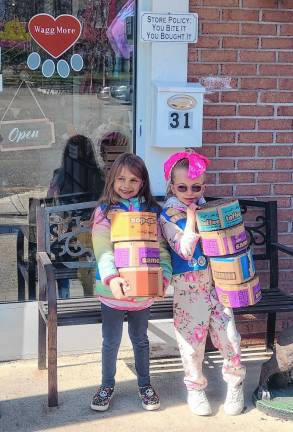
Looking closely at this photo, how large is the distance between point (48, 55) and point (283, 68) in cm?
136

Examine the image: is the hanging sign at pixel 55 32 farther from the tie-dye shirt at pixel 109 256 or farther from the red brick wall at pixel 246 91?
the tie-dye shirt at pixel 109 256

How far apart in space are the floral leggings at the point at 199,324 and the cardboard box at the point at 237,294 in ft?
0.27

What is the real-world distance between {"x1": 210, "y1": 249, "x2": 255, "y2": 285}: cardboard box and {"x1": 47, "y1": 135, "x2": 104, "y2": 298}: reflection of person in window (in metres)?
1.15

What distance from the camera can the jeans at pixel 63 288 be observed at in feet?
13.7

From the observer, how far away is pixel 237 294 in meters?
3.29

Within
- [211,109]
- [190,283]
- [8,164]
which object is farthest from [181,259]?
[8,164]

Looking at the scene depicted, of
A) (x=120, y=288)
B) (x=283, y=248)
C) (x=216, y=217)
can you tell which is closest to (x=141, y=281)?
(x=120, y=288)

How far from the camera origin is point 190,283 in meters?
3.38

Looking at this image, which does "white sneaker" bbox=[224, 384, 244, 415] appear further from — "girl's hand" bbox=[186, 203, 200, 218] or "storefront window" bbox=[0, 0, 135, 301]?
"storefront window" bbox=[0, 0, 135, 301]

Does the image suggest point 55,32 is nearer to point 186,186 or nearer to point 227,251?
point 186,186

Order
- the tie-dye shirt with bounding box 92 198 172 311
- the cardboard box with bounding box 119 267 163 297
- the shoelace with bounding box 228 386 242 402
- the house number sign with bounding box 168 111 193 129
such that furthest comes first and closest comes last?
1. the house number sign with bounding box 168 111 193 129
2. the shoelace with bounding box 228 386 242 402
3. the tie-dye shirt with bounding box 92 198 172 311
4. the cardboard box with bounding box 119 267 163 297

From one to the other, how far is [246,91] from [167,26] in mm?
598

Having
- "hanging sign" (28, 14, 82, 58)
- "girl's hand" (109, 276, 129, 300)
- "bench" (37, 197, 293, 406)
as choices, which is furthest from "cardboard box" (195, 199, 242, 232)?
"hanging sign" (28, 14, 82, 58)

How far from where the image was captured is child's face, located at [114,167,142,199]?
10.9 ft
